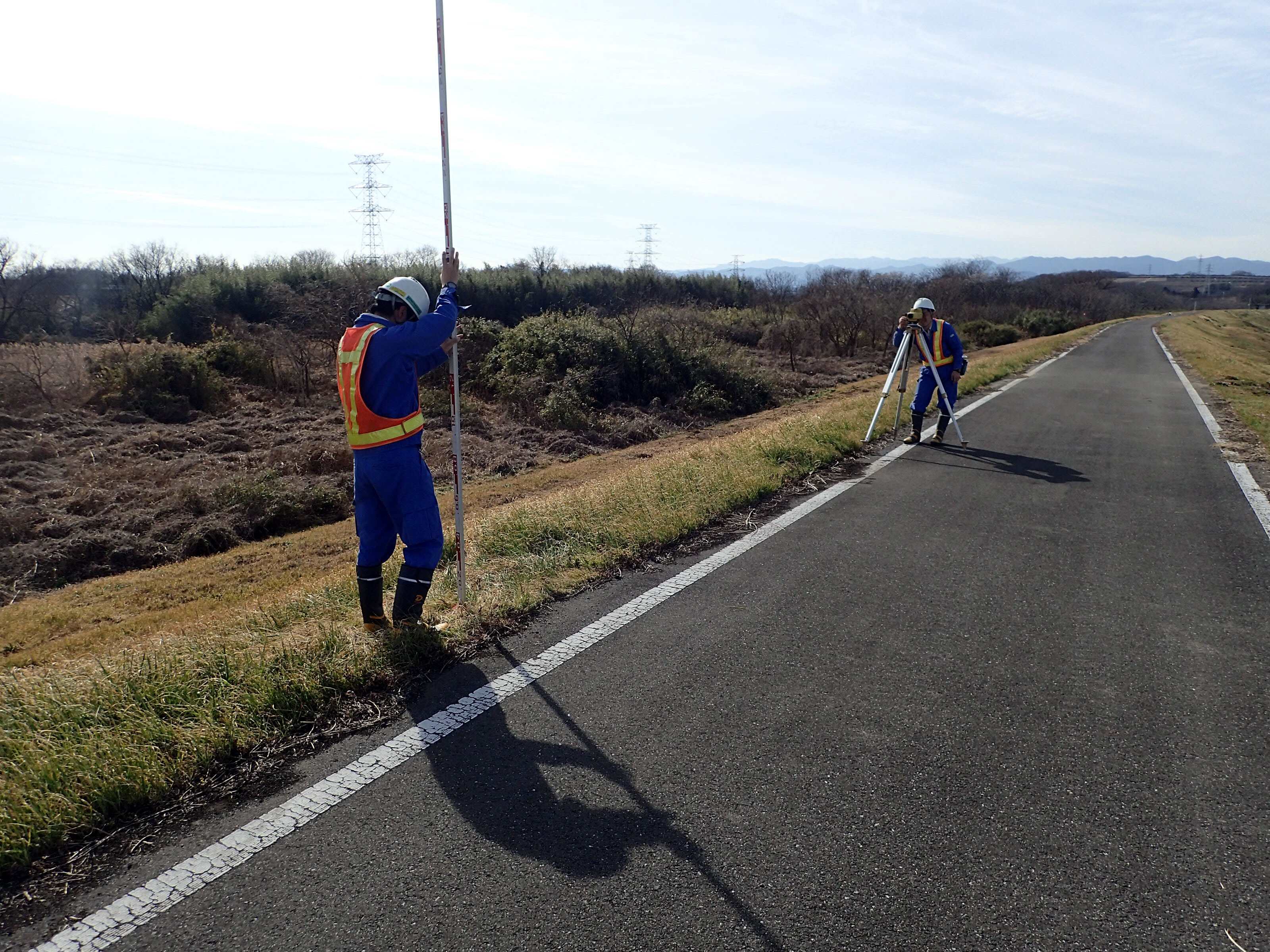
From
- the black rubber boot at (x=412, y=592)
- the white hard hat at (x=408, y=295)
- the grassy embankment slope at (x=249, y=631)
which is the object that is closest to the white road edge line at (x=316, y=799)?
the grassy embankment slope at (x=249, y=631)

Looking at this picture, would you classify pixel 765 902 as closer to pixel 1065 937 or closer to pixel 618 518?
pixel 1065 937

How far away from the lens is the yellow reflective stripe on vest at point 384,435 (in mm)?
4375

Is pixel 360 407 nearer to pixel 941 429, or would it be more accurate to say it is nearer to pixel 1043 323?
pixel 941 429

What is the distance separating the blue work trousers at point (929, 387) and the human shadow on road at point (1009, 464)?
23.5 inches

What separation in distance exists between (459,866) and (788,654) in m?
2.12

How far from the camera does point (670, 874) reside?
2602 mm

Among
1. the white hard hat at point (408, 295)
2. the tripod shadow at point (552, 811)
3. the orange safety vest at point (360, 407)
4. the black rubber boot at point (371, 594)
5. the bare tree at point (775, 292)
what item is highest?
the bare tree at point (775, 292)

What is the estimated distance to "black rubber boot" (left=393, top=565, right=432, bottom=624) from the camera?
4.48 m

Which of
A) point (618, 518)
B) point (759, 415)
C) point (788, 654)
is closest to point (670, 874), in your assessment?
point (788, 654)

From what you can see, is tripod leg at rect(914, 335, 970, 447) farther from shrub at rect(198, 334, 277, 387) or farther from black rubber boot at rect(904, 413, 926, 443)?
shrub at rect(198, 334, 277, 387)

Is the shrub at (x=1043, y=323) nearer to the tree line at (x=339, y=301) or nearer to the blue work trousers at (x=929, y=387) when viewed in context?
the tree line at (x=339, y=301)

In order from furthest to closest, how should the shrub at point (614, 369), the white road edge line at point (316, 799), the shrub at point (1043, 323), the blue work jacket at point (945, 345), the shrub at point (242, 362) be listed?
1. the shrub at point (1043, 323)
2. the shrub at point (242, 362)
3. the shrub at point (614, 369)
4. the blue work jacket at point (945, 345)
5. the white road edge line at point (316, 799)

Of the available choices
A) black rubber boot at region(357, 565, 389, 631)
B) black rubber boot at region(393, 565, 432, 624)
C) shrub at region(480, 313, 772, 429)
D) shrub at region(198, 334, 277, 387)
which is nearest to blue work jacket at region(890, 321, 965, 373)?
black rubber boot at region(393, 565, 432, 624)

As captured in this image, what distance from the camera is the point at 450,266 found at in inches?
181
